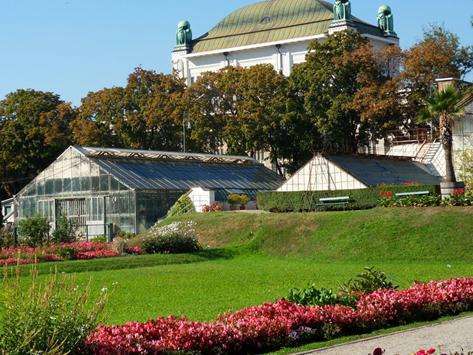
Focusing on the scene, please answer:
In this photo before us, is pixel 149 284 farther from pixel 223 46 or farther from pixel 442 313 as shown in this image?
pixel 223 46

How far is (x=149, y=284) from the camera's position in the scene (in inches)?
931

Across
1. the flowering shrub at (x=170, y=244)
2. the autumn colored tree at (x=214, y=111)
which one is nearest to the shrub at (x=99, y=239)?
the flowering shrub at (x=170, y=244)

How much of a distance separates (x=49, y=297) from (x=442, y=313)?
8.29 m

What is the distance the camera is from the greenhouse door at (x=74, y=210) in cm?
4850

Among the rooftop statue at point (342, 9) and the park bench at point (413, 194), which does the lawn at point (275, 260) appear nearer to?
the park bench at point (413, 194)

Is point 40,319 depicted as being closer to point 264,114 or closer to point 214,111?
point 264,114

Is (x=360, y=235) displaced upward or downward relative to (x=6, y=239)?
downward

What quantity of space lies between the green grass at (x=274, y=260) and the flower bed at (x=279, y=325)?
8.72ft

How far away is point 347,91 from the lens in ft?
187

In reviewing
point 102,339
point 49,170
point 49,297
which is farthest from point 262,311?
point 49,170

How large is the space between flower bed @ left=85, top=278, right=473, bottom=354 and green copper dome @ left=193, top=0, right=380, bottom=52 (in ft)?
245

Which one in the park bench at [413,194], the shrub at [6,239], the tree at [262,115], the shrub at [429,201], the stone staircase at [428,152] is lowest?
the shrub at [6,239]

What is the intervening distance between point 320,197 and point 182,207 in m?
8.60

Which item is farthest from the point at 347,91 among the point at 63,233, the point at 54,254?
the point at 54,254
